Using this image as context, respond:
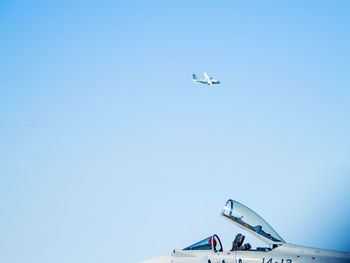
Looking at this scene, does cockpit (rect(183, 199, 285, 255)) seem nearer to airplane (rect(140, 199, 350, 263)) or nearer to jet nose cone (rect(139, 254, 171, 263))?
airplane (rect(140, 199, 350, 263))

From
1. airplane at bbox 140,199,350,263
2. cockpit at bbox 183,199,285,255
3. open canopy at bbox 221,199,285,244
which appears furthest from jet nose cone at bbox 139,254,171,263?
open canopy at bbox 221,199,285,244

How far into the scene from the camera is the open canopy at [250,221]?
13039 millimetres

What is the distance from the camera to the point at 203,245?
14.2m

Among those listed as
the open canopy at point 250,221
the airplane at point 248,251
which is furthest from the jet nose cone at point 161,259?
the open canopy at point 250,221

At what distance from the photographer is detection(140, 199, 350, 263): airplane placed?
11.7m

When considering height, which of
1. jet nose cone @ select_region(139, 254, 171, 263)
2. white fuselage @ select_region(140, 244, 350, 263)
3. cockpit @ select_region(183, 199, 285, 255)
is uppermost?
cockpit @ select_region(183, 199, 285, 255)

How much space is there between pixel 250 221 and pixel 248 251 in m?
1.00

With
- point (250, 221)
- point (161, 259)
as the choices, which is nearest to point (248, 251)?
point (250, 221)

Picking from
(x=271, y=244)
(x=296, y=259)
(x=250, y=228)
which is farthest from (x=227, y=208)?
(x=296, y=259)

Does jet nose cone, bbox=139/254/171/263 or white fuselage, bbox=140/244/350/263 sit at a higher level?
jet nose cone, bbox=139/254/171/263

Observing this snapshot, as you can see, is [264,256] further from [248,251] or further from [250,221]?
[250,221]

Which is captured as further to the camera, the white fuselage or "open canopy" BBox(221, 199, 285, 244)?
"open canopy" BBox(221, 199, 285, 244)

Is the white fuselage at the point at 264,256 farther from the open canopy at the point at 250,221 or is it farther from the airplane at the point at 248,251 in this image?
the open canopy at the point at 250,221

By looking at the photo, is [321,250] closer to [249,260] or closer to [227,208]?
[249,260]
